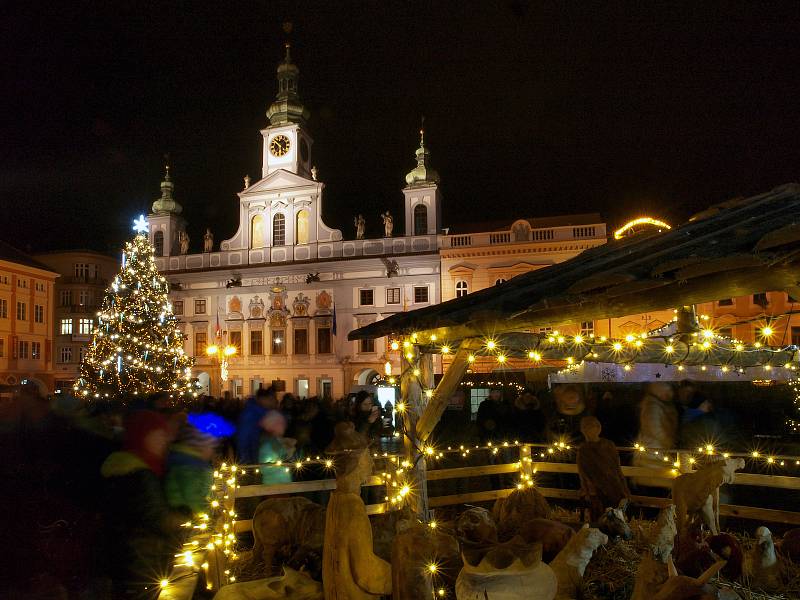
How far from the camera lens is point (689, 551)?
518 centimetres

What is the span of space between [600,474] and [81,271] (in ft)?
169

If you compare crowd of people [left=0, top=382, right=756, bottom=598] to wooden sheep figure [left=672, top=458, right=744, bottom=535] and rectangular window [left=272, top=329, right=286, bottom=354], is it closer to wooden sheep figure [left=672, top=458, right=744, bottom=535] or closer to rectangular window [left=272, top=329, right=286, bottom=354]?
wooden sheep figure [left=672, top=458, right=744, bottom=535]

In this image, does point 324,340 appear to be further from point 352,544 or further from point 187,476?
point 352,544

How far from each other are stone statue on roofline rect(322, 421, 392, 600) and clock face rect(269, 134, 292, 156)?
114 ft

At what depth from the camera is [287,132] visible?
37.0 m

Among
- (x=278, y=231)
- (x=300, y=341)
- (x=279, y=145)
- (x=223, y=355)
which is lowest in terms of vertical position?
(x=223, y=355)

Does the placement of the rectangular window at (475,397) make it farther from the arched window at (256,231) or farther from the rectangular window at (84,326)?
the rectangular window at (84,326)

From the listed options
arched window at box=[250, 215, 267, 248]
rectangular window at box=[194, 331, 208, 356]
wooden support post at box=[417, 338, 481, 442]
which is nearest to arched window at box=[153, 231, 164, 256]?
rectangular window at box=[194, 331, 208, 356]

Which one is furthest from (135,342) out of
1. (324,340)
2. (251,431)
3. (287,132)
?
(287,132)

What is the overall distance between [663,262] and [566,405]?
275 inches

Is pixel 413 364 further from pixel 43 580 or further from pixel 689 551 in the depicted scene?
pixel 43 580

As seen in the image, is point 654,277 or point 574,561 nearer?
point 654,277

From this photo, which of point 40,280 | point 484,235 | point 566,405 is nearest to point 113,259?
point 40,280

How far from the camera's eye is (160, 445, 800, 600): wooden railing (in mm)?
4430
